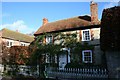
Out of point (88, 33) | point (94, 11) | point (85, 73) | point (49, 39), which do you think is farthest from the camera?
point (49, 39)

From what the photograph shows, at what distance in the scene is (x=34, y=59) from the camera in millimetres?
16844

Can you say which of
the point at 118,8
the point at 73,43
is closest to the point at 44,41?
the point at 73,43

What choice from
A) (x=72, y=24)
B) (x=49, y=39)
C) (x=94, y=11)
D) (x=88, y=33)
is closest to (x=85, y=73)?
(x=88, y=33)

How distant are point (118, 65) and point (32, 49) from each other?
34.2ft

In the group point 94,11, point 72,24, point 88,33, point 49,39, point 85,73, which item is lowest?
point 85,73

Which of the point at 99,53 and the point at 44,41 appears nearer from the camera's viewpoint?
the point at 99,53

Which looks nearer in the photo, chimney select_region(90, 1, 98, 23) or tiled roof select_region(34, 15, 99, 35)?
chimney select_region(90, 1, 98, 23)

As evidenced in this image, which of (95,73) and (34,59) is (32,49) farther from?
(95,73)

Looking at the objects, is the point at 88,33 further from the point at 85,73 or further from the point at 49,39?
the point at 85,73

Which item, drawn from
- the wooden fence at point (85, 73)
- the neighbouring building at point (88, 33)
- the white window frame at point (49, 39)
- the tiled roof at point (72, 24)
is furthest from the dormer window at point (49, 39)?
the wooden fence at point (85, 73)

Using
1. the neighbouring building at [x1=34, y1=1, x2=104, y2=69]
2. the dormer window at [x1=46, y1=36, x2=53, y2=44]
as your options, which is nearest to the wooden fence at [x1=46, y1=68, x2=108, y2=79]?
the neighbouring building at [x1=34, y1=1, x2=104, y2=69]

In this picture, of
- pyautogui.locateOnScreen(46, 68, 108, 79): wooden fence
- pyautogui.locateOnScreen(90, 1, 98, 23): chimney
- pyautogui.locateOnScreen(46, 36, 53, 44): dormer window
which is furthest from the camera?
pyautogui.locateOnScreen(46, 36, 53, 44): dormer window

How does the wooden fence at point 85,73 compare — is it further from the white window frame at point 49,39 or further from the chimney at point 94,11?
the white window frame at point 49,39

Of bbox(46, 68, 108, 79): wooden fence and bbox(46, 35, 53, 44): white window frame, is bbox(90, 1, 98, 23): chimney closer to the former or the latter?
bbox(46, 35, 53, 44): white window frame
